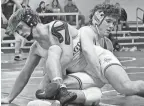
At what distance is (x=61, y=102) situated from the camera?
413 centimetres

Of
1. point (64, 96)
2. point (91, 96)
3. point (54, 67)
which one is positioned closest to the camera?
point (64, 96)

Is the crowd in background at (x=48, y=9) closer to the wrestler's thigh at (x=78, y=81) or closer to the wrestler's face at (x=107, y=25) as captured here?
the wrestler's face at (x=107, y=25)

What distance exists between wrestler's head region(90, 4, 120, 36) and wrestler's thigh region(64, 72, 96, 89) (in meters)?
0.59

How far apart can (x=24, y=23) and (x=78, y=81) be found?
2.85ft

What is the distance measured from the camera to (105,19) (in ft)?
16.9

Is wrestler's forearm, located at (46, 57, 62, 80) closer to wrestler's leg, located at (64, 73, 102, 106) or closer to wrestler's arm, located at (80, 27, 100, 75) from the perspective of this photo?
wrestler's leg, located at (64, 73, 102, 106)

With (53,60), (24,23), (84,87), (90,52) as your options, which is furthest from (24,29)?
(84,87)

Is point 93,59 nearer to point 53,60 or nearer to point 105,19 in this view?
point 53,60

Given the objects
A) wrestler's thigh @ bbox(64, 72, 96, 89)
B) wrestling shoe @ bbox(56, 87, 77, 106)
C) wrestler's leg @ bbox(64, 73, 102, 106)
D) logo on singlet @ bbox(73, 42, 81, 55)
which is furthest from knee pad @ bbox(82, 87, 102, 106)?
logo on singlet @ bbox(73, 42, 81, 55)

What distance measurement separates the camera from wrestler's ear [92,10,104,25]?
5160 mm

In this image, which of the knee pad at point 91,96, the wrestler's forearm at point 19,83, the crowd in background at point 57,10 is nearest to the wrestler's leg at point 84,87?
the knee pad at point 91,96

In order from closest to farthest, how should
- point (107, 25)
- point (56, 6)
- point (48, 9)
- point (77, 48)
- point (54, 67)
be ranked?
point (54, 67) → point (77, 48) → point (107, 25) → point (48, 9) → point (56, 6)

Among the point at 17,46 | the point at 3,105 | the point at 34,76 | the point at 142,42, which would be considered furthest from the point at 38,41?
the point at 142,42

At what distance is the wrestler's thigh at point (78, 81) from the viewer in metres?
4.79
